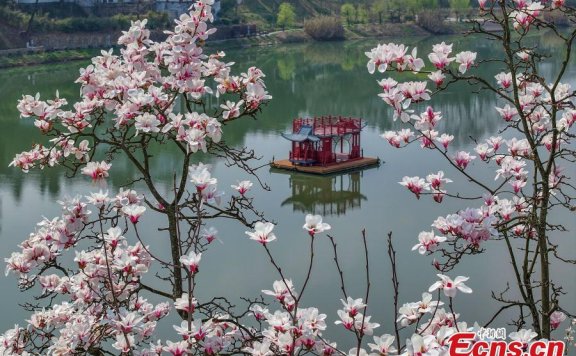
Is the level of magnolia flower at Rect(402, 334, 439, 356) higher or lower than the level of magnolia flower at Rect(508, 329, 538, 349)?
higher

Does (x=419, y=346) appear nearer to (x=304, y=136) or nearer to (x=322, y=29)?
(x=304, y=136)

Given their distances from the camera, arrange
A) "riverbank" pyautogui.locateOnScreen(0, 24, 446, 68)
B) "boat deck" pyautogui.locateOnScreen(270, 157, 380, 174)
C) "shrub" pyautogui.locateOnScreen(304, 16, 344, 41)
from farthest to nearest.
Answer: "shrub" pyautogui.locateOnScreen(304, 16, 344, 41), "riverbank" pyautogui.locateOnScreen(0, 24, 446, 68), "boat deck" pyautogui.locateOnScreen(270, 157, 380, 174)

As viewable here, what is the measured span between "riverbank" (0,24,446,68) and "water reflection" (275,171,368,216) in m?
24.3

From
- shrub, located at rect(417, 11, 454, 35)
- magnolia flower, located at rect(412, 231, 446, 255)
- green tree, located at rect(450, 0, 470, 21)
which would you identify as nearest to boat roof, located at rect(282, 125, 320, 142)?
magnolia flower, located at rect(412, 231, 446, 255)

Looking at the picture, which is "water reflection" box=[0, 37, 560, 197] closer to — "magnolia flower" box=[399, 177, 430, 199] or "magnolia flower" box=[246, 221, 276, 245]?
"magnolia flower" box=[399, 177, 430, 199]

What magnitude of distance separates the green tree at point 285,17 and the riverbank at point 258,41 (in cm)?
71

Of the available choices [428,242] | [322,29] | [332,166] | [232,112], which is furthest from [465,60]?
[322,29]

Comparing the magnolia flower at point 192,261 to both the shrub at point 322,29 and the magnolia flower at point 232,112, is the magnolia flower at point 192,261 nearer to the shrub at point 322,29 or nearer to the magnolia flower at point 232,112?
the magnolia flower at point 232,112

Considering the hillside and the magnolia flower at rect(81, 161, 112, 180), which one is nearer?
the magnolia flower at rect(81, 161, 112, 180)

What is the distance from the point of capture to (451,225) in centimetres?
310

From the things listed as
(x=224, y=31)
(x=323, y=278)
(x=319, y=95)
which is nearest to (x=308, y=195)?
(x=323, y=278)

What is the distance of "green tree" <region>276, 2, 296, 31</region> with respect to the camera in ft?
183

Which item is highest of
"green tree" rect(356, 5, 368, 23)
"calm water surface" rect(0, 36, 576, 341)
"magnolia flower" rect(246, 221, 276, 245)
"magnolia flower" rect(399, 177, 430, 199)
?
"magnolia flower" rect(399, 177, 430, 199)

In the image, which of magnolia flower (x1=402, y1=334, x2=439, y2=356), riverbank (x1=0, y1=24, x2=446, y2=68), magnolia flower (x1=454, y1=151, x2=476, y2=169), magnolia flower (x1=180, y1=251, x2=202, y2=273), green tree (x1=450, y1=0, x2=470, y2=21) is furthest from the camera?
green tree (x1=450, y1=0, x2=470, y2=21)
